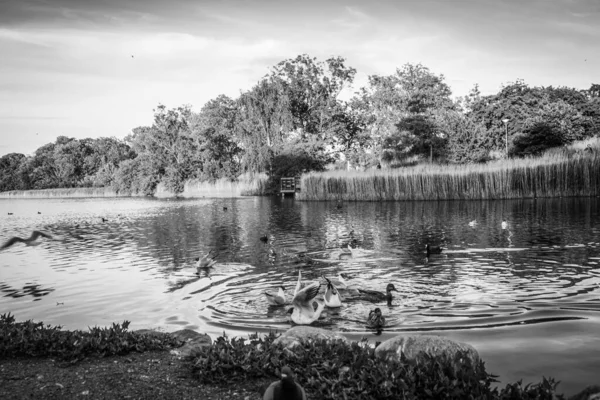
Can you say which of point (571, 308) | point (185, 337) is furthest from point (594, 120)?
point (185, 337)

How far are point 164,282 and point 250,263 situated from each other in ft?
11.1

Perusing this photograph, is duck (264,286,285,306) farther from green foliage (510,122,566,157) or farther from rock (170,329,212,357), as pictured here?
green foliage (510,122,566,157)

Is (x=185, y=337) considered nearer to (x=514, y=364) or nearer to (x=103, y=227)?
(x=514, y=364)

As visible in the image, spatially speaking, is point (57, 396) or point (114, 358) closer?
point (57, 396)

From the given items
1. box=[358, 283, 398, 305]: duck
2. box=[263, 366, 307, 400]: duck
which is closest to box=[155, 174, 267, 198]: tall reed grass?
box=[358, 283, 398, 305]: duck

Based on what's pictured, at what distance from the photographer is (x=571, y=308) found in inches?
380

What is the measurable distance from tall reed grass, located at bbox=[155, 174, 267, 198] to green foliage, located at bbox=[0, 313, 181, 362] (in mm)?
64758

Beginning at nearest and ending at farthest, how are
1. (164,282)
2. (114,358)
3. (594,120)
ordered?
(114,358) → (164,282) → (594,120)

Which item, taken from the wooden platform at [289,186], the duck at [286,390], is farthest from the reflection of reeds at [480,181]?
the duck at [286,390]

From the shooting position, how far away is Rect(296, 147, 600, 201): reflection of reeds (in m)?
38.3

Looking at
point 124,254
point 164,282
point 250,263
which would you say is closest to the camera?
point 164,282

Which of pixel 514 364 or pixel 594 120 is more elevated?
pixel 594 120

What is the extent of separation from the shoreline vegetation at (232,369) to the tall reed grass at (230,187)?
6505 cm

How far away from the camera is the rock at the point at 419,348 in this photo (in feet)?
21.7
